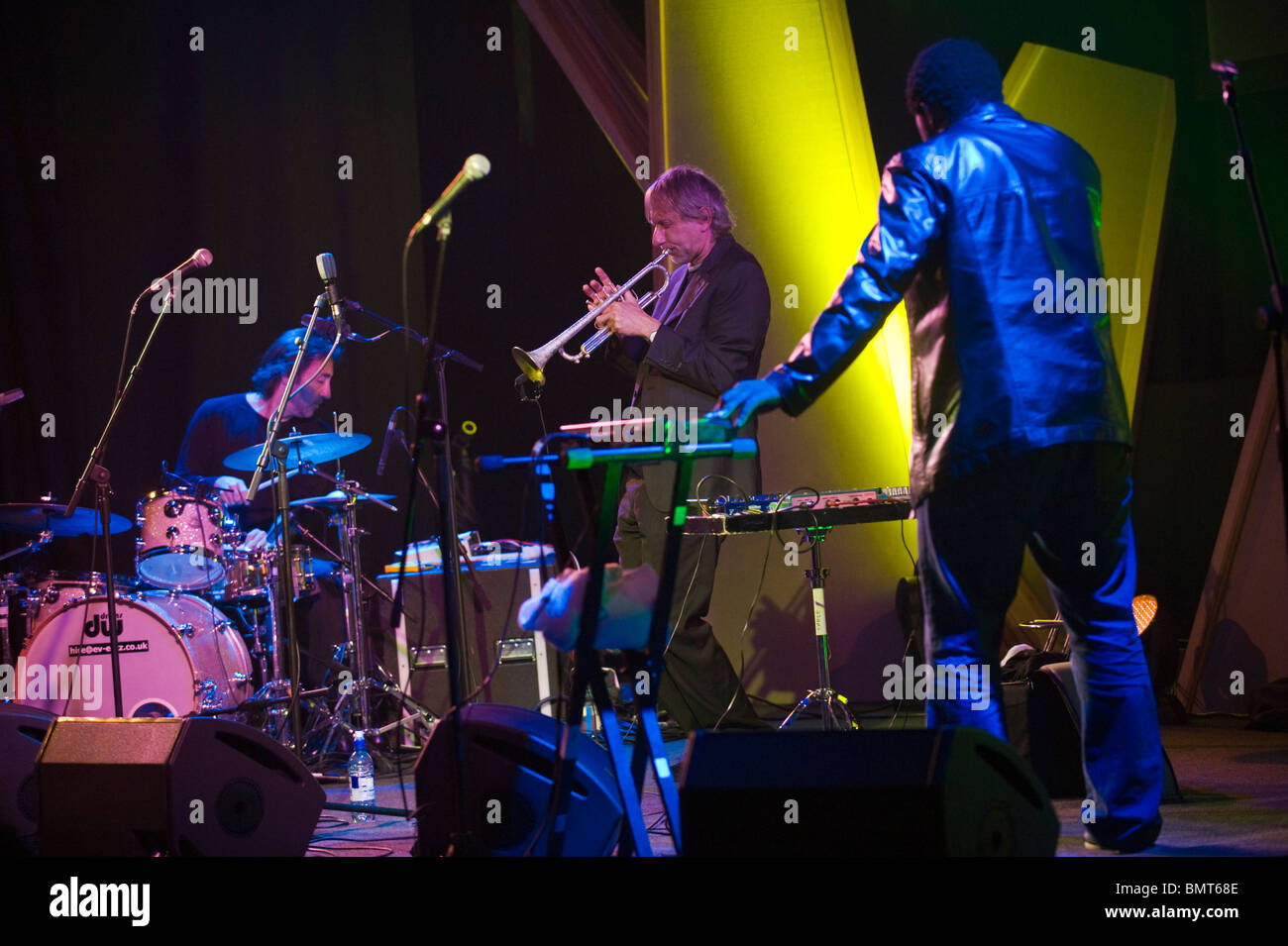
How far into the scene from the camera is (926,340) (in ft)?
9.30

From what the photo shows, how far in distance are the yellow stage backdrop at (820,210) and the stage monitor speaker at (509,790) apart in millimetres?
3210

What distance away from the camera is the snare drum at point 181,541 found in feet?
17.7

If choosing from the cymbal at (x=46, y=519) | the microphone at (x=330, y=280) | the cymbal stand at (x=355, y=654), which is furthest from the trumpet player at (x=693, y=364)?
the cymbal at (x=46, y=519)

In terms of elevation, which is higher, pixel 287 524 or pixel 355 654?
pixel 287 524

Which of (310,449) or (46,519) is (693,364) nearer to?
(310,449)

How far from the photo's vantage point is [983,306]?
8.90 ft

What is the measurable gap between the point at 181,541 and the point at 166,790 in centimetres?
271

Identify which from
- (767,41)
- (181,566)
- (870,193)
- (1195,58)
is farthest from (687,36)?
(181,566)

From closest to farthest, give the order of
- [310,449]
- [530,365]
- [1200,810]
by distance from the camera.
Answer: [1200,810]
[530,365]
[310,449]
